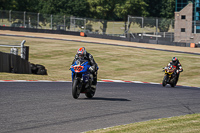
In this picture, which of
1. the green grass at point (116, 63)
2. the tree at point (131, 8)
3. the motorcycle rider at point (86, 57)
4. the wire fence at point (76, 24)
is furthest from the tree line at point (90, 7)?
the motorcycle rider at point (86, 57)

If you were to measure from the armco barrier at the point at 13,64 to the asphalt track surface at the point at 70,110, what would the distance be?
21.3 ft

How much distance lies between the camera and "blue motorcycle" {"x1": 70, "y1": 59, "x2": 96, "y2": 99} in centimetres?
1028

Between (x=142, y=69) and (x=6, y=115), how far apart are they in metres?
21.5

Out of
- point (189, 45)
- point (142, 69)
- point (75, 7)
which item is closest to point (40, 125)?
point (142, 69)

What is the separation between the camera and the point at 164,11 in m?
102

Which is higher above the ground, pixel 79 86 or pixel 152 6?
pixel 152 6

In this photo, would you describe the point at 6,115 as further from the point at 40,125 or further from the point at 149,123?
the point at 149,123

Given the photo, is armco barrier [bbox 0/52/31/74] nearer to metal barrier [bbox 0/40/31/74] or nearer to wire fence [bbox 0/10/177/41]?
metal barrier [bbox 0/40/31/74]

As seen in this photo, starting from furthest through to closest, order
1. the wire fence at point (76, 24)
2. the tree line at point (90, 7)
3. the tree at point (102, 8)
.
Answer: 1. the tree at point (102, 8)
2. the tree line at point (90, 7)
3. the wire fence at point (76, 24)

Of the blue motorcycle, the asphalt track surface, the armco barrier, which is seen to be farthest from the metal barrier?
the blue motorcycle

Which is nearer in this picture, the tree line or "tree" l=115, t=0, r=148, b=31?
the tree line

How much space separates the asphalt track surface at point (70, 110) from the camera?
23.1 feet

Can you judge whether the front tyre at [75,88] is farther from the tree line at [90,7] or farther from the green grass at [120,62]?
the tree line at [90,7]

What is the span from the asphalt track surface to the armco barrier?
6.48m
